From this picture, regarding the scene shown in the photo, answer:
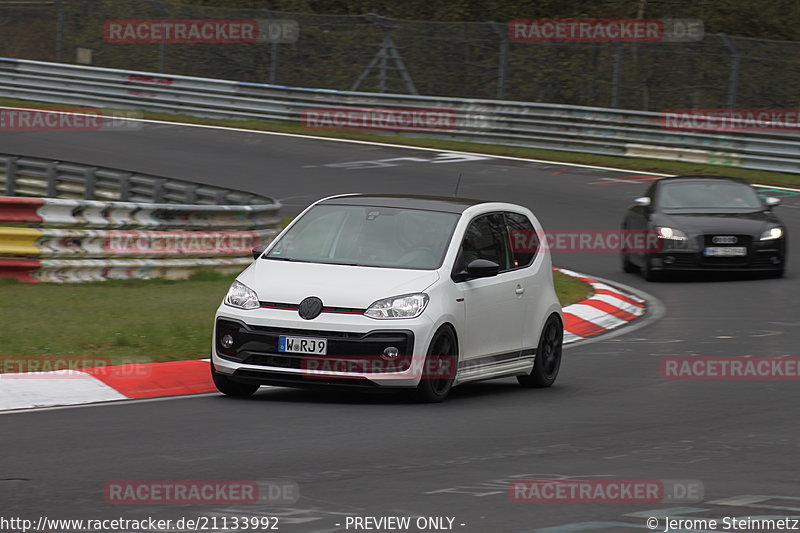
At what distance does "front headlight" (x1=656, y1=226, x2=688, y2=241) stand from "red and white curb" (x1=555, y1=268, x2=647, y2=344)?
4.29ft

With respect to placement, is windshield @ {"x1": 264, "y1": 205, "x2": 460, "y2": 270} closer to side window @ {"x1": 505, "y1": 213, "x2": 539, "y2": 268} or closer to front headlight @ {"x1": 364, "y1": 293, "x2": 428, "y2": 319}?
front headlight @ {"x1": 364, "y1": 293, "x2": 428, "y2": 319}

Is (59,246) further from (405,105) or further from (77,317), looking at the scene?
(405,105)

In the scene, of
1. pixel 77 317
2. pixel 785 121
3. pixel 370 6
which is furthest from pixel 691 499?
pixel 370 6

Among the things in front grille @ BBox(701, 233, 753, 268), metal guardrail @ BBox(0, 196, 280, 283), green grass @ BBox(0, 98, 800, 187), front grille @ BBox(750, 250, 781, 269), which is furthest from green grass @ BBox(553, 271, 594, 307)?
green grass @ BBox(0, 98, 800, 187)

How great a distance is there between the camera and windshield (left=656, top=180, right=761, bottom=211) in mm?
20047

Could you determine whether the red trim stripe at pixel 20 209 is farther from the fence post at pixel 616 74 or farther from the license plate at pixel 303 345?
the fence post at pixel 616 74

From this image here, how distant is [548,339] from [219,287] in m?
5.49

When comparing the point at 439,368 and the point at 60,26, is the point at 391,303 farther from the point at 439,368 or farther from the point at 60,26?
the point at 60,26

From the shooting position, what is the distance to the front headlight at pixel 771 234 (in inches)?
754

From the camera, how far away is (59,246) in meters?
15.1

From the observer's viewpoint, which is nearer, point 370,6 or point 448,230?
point 448,230

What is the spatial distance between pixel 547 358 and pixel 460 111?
75.8ft

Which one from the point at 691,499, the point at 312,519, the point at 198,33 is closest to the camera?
the point at 312,519

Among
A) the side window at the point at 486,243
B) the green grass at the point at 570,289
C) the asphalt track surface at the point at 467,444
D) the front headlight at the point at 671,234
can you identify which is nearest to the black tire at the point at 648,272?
the front headlight at the point at 671,234
